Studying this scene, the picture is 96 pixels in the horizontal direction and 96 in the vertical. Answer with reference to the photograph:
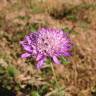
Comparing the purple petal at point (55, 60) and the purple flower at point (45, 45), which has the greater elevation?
the purple flower at point (45, 45)

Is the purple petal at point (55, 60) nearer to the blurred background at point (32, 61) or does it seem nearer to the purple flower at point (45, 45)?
the purple flower at point (45, 45)

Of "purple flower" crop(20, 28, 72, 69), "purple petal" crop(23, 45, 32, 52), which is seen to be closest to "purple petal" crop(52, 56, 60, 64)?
"purple flower" crop(20, 28, 72, 69)

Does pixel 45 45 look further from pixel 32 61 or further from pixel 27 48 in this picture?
pixel 32 61

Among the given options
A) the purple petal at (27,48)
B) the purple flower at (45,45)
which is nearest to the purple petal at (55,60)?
the purple flower at (45,45)

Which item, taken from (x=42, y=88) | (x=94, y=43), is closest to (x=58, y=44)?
(x=42, y=88)

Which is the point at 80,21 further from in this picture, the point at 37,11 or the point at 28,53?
the point at 28,53

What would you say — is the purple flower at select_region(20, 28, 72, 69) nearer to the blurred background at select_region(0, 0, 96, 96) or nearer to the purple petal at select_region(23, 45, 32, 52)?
the purple petal at select_region(23, 45, 32, 52)
